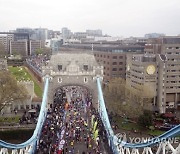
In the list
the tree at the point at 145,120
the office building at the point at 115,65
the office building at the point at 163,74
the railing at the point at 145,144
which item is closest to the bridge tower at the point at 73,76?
the office building at the point at 163,74

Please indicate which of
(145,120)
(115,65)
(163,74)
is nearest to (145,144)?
(145,120)

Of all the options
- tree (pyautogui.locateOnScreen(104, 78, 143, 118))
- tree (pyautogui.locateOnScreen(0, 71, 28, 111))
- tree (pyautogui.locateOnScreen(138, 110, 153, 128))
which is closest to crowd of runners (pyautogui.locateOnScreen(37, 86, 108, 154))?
tree (pyautogui.locateOnScreen(104, 78, 143, 118))

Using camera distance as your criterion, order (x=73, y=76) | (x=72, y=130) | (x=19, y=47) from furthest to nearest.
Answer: (x=19, y=47)
(x=73, y=76)
(x=72, y=130)

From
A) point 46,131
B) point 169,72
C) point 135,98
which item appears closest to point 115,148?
point 46,131

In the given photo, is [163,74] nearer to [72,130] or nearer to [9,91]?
[72,130]

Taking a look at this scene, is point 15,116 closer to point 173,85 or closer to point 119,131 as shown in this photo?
point 119,131

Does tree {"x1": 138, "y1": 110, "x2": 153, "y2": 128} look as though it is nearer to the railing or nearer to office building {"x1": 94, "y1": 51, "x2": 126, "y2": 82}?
the railing
